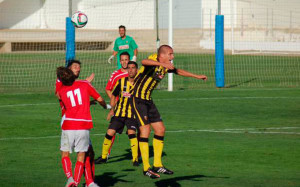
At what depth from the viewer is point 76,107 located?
763 cm

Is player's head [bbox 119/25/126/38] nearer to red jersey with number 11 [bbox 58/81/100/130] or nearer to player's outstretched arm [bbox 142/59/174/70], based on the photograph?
player's outstretched arm [bbox 142/59/174/70]

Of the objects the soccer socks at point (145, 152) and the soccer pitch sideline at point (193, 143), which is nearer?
the soccer pitch sideline at point (193, 143)

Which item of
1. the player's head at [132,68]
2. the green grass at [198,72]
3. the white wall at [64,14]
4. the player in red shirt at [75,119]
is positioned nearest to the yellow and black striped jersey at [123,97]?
the player's head at [132,68]

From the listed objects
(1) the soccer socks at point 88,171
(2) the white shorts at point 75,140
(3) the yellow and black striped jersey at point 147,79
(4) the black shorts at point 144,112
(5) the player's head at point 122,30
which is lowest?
(1) the soccer socks at point 88,171

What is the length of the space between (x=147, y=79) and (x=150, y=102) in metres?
0.41

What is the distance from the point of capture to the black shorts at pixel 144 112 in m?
9.25

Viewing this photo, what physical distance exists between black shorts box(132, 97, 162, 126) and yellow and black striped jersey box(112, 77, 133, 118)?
0.66 metres

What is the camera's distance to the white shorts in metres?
7.60

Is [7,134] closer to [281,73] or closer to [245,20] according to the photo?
[281,73]

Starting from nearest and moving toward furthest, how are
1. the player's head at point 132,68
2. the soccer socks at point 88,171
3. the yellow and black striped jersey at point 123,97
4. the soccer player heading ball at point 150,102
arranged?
the soccer socks at point 88,171 → the soccer player heading ball at point 150,102 → the player's head at point 132,68 → the yellow and black striped jersey at point 123,97

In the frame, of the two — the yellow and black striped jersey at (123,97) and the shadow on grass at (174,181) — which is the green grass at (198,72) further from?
the shadow on grass at (174,181)

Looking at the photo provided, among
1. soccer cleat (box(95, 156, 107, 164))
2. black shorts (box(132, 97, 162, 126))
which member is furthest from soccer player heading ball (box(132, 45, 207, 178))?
soccer cleat (box(95, 156, 107, 164))

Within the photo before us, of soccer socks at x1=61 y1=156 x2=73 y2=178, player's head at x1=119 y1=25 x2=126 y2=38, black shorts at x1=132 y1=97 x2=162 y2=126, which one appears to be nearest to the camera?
soccer socks at x1=61 y1=156 x2=73 y2=178

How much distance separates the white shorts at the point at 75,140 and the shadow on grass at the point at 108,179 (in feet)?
2.95
